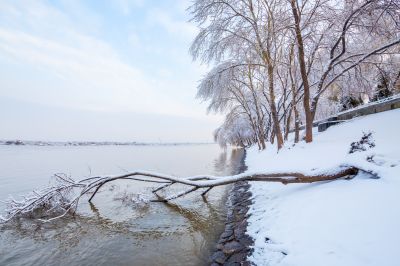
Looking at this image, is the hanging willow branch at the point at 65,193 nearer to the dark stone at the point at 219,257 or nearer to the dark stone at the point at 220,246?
the dark stone at the point at 220,246

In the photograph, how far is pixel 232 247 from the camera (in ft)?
16.0

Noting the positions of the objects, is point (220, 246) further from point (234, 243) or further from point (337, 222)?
point (337, 222)

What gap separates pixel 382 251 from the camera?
2693mm

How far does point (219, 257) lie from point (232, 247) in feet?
1.10

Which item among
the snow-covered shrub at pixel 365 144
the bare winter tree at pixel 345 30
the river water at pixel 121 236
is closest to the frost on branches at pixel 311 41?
the bare winter tree at pixel 345 30

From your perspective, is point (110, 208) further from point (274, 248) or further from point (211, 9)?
point (211, 9)

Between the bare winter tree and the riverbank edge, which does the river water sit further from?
the bare winter tree

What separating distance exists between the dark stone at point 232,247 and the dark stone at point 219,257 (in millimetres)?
88

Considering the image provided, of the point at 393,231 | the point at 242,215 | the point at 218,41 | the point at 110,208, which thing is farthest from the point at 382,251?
the point at 218,41

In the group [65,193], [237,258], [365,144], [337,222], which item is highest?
[365,144]

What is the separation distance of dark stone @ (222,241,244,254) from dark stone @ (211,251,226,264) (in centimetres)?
9

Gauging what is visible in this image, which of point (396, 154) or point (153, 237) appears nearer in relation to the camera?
point (396, 154)

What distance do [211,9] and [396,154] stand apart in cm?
986

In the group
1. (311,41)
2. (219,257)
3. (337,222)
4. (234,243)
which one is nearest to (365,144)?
(337,222)
